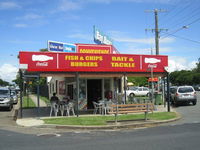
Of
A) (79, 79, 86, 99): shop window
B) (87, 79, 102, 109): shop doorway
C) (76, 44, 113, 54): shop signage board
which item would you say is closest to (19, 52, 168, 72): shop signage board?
(79, 79, 86, 99): shop window

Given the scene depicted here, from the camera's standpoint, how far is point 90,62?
54.5 ft

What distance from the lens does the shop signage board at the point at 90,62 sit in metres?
15.4

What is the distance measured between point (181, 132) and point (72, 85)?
12.5 m

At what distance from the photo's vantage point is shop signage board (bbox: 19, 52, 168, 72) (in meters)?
15.4

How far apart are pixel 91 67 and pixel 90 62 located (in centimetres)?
30

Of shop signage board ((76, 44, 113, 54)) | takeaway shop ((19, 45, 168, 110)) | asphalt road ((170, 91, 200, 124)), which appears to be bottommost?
asphalt road ((170, 91, 200, 124))

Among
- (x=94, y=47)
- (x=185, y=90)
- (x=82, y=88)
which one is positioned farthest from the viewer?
(x=185, y=90)

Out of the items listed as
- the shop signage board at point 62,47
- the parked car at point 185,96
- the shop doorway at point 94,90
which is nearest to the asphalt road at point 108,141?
the shop doorway at point 94,90

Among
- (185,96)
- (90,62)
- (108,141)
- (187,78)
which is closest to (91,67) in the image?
(90,62)

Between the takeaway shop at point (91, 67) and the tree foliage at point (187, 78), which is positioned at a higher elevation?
the tree foliage at point (187, 78)

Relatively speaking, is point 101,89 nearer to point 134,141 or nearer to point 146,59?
point 146,59

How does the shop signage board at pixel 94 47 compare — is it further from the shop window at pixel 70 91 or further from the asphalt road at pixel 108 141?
the asphalt road at pixel 108 141

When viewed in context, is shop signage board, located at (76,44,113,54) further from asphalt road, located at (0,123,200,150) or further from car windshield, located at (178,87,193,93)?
asphalt road, located at (0,123,200,150)

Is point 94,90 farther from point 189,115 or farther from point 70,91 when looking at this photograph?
point 189,115
